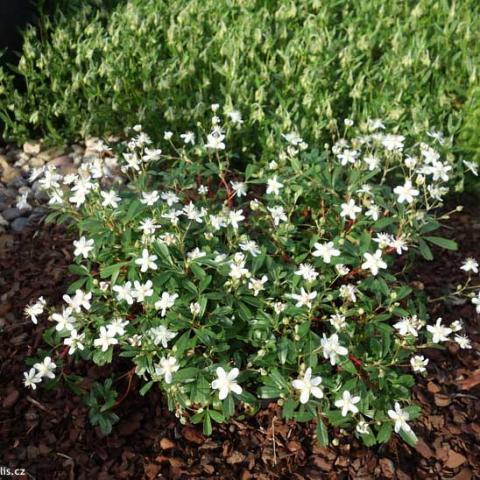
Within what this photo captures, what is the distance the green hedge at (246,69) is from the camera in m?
3.41

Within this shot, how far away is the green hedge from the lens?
3410 mm

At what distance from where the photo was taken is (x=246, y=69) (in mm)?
3506

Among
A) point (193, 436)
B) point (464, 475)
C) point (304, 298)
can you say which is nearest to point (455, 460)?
point (464, 475)

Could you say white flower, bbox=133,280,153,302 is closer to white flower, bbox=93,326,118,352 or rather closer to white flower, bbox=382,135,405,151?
white flower, bbox=93,326,118,352

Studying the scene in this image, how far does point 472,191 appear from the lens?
343 centimetres

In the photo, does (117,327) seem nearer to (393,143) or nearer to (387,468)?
(387,468)

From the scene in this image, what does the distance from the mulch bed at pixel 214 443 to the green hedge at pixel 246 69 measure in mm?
1419

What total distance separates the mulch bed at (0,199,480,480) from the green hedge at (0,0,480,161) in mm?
1419

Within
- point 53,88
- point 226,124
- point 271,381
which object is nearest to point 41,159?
point 53,88

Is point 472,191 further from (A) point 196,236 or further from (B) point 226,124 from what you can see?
(A) point 196,236

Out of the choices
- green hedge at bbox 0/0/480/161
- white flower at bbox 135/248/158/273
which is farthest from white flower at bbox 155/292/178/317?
green hedge at bbox 0/0/480/161

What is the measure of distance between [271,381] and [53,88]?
228cm

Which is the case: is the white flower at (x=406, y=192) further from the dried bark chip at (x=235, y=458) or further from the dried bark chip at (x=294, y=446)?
the dried bark chip at (x=235, y=458)

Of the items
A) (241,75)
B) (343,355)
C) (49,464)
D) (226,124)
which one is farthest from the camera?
(241,75)
